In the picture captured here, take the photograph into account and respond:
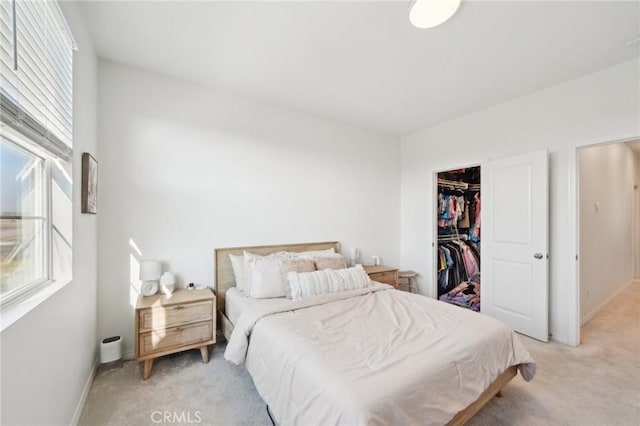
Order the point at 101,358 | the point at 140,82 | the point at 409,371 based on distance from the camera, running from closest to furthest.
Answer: the point at 409,371
the point at 101,358
the point at 140,82

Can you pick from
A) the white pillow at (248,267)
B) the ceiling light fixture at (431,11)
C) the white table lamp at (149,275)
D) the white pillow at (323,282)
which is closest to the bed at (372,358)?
the white pillow at (323,282)

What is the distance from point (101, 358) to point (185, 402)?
1016 millimetres

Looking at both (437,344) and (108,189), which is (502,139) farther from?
(108,189)

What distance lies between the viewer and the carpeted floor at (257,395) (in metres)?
1.76

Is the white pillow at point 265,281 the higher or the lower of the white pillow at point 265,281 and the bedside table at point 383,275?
the higher

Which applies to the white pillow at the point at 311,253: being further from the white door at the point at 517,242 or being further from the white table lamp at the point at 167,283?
the white door at the point at 517,242

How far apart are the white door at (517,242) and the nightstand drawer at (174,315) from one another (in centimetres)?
329

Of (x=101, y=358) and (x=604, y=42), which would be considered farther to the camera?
(x=101, y=358)

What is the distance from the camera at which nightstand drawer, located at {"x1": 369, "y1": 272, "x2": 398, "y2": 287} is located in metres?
3.62

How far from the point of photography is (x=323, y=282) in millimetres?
2539

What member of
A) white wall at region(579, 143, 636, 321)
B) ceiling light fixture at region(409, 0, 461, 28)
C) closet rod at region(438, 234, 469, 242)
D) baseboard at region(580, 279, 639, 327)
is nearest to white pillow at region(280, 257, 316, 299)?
ceiling light fixture at region(409, 0, 461, 28)

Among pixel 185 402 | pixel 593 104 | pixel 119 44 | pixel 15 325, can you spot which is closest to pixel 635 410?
pixel 593 104

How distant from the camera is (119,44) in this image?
221cm

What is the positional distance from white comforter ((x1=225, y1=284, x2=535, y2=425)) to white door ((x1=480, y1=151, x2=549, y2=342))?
4.39 feet
